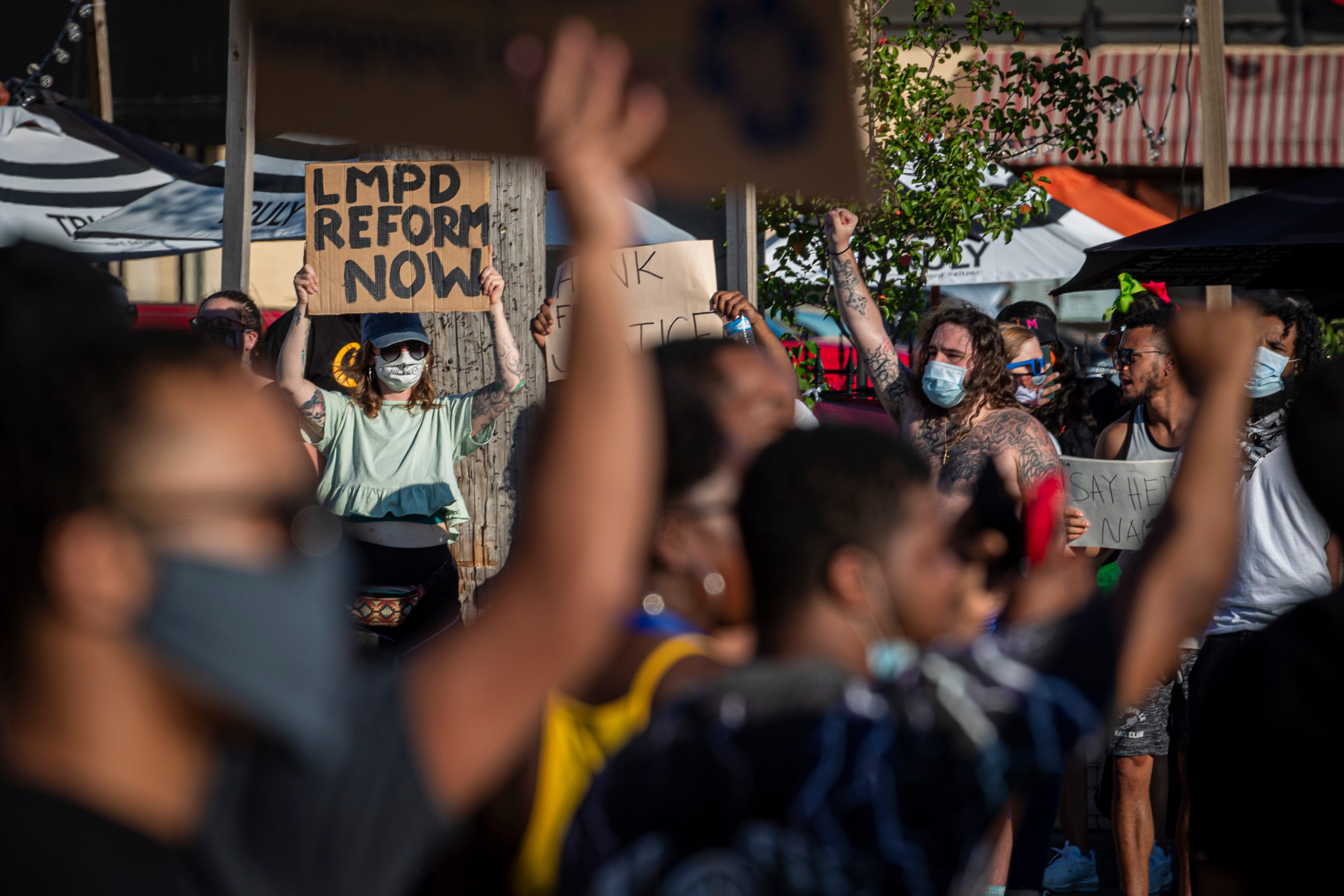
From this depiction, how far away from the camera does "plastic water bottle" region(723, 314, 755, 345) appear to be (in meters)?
4.69

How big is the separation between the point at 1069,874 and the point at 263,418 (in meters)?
4.90

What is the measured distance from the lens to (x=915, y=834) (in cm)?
145

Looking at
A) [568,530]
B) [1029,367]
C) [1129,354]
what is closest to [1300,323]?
[1129,354]

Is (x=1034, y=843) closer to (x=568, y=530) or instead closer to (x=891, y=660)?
(x=891, y=660)

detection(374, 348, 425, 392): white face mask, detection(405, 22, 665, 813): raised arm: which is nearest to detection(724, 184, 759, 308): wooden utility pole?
detection(374, 348, 425, 392): white face mask

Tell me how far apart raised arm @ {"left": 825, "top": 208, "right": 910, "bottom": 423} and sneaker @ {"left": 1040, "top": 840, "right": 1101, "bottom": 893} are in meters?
1.94

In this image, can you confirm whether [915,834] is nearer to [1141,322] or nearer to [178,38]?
[1141,322]

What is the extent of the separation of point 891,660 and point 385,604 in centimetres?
344

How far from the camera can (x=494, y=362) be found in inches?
241

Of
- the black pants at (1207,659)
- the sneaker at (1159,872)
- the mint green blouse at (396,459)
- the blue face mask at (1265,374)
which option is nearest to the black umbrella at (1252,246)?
the blue face mask at (1265,374)

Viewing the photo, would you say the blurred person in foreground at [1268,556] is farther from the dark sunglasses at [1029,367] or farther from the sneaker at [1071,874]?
the dark sunglasses at [1029,367]

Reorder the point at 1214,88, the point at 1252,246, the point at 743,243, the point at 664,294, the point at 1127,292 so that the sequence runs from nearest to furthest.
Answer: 1. the point at 664,294
2. the point at 1252,246
3. the point at 743,243
4. the point at 1127,292
5. the point at 1214,88

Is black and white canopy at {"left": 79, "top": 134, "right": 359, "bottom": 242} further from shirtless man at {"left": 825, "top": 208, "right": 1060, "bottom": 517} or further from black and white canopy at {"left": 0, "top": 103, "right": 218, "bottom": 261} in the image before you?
shirtless man at {"left": 825, "top": 208, "right": 1060, "bottom": 517}

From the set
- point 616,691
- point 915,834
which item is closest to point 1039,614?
point 915,834
